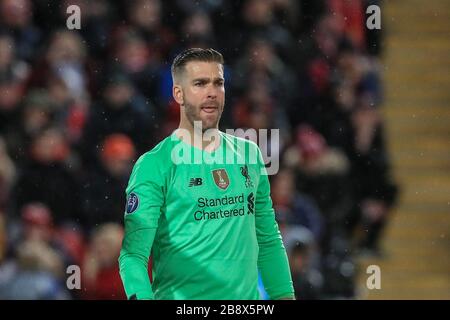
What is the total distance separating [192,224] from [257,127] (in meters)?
3.91

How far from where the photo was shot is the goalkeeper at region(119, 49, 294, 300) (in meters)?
3.69

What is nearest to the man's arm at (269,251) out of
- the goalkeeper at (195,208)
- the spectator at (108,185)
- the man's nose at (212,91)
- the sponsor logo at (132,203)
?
the goalkeeper at (195,208)

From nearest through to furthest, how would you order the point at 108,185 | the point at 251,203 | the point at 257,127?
the point at 251,203 → the point at 108,185 → the point at 257,127

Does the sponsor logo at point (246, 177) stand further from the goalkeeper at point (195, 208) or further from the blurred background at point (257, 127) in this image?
the blurred background at point (257, 127)

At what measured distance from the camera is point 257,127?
7598mm

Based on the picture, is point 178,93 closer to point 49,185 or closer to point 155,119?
point 49,185

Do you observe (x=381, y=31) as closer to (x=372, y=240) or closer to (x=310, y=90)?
(x=310, y=90)

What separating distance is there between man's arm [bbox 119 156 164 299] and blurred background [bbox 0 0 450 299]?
7.53 ft

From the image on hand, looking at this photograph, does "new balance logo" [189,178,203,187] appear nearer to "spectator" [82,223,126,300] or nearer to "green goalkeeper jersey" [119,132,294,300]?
"green goalkeeper jersey" [119,132,294,300]

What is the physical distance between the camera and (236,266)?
374 centimetres

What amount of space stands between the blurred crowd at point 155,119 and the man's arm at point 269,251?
2.10 metres

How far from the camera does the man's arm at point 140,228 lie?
3562mm

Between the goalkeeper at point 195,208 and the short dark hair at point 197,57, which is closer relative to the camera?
the goalkeeper at point 195,208

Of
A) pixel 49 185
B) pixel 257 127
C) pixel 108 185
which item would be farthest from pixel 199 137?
pixel 257 127
